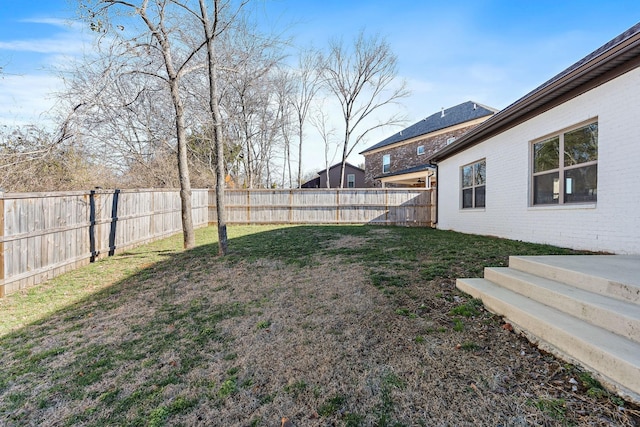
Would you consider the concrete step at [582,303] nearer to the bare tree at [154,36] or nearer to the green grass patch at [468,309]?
the green grass patch at [468,309]

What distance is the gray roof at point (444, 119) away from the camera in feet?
50.5

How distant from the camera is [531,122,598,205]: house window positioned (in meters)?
4.50

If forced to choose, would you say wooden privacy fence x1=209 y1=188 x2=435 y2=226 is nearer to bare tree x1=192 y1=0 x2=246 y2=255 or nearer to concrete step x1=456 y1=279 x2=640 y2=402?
bare tree x1=192 y1=0 x2=246 y2=255

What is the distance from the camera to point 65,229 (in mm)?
5312

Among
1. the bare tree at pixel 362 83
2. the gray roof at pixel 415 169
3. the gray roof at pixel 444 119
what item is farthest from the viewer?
the bare tree at pixel 362 83

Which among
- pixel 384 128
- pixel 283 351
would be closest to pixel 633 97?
pixel 283 351

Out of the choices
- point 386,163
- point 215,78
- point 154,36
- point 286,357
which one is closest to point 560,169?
point 286,357

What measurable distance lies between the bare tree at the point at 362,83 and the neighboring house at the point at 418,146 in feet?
5.90

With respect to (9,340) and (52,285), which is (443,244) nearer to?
(9,340)

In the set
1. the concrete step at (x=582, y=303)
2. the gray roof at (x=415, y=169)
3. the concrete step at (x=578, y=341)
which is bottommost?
the concrete step at (x=578, y=341)

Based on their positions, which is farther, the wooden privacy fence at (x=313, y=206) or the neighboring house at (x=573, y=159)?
the wooden privacy fence at (x=313, y=206)

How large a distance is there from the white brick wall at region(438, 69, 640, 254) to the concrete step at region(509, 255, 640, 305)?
0.83m

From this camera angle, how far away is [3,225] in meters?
4.08

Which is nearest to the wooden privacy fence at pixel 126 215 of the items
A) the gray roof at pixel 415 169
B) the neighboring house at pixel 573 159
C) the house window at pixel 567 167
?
the gray roof at pixel 415 169
